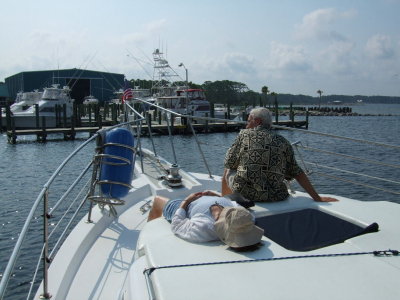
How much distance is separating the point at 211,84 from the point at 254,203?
391 ft

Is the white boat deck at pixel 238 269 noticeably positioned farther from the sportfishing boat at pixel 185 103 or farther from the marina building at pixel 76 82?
the marina building at pixel 76 82

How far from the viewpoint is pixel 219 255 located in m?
2.39

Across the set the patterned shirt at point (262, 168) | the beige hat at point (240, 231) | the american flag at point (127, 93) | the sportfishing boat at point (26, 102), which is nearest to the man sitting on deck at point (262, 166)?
the patterned shirt at point (262, 168)

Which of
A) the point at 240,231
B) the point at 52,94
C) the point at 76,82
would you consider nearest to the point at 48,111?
the point at 52,94

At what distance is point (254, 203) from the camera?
3381 millimetres

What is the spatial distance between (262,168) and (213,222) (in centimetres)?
96

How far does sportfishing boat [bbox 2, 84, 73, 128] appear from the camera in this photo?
35428 mm

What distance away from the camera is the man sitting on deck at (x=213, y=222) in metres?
2.43

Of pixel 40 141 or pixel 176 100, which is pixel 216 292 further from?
pixel 176 100

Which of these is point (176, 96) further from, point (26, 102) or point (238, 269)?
point (238, 269)

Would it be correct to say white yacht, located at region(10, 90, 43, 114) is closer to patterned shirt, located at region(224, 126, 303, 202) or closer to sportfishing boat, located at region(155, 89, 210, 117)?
sportfishing boat, located at region(155, 89, 210, 117)

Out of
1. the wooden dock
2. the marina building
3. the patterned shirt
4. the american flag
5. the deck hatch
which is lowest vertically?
the wooden dock

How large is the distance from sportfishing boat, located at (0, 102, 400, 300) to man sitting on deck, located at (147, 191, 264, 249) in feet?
0.20

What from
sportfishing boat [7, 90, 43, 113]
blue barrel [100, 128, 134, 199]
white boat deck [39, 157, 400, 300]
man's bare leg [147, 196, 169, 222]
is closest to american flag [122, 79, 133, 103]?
blue barrel [100, 128, 134, 199]
